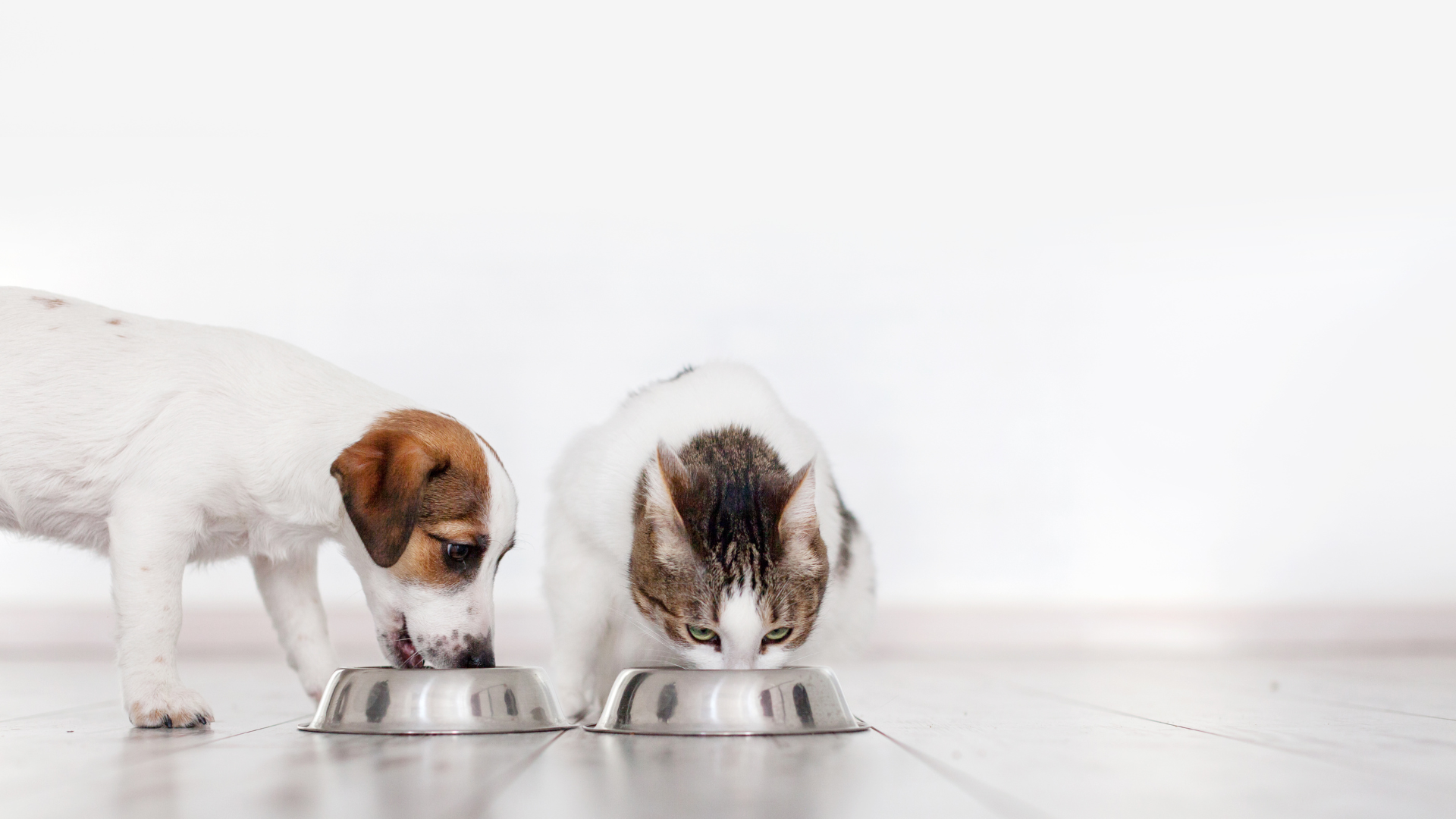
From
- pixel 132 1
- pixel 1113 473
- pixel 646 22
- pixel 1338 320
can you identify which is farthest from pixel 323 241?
pixel 1338 320

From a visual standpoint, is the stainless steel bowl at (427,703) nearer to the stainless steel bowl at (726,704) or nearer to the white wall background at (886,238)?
the stainless steel bowl at (726,704)

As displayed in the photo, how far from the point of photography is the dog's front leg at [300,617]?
2773 mm

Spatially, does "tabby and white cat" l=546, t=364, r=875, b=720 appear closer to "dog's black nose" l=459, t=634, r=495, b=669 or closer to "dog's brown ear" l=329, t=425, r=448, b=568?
"dog's black nose" l=459, t=634, r=495, b=669

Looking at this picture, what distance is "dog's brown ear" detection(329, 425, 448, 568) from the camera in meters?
2.25

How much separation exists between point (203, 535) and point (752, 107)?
333 centimetres

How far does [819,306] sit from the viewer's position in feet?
16.8

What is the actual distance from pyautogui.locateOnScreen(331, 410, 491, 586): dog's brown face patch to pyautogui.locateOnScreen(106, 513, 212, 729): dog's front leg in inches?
16.0

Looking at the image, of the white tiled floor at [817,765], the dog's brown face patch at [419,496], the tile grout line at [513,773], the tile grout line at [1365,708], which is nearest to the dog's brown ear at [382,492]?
the dog's brown face patch at [419,496]

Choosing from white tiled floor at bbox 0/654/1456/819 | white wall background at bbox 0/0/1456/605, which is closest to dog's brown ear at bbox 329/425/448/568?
white tiled floor at bbox 0/654/1456/819

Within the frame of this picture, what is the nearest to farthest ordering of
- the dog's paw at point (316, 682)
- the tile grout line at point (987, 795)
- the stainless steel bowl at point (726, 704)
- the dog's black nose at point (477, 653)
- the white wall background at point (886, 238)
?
the tile grout line at point (987, 795)
the stainless steel bowl at point (726, 704)
the dog's black nose at point (477, 653)
the dog's paw at point (316, 682)
the white wall background at point (886, 238)

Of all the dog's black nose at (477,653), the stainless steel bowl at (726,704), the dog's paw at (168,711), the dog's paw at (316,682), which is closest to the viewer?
the stainless steel bowl at (726,704)

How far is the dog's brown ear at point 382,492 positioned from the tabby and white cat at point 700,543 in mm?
430

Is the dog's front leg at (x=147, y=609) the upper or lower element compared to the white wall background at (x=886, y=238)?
lower

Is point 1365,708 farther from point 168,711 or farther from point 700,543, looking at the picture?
point 168,711
